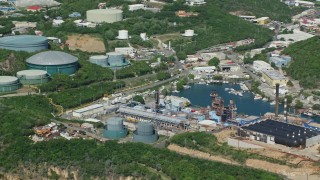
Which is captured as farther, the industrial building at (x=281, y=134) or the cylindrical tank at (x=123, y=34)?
the cylindrical tank at (x=123, y=34)

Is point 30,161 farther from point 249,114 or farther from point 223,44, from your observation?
point 223,44

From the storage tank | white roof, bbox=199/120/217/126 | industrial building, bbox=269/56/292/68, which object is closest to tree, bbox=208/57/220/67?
industrial building, bbox=269/56/292/68

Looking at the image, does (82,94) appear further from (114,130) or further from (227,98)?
(227,98)

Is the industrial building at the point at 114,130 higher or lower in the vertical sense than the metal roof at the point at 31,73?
lower

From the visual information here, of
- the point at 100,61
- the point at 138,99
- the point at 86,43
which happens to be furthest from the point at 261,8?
the point at 138,99

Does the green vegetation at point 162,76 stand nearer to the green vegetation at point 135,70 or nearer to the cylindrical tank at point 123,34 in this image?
the green vegetation at point 135,70

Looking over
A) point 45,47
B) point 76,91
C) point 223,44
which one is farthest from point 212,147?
point 223,44

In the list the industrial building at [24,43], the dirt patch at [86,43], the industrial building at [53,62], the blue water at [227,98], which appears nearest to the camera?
the blue water at [227,98]

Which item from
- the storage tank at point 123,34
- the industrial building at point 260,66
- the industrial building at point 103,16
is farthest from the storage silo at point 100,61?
the industrial building at point 103,16
